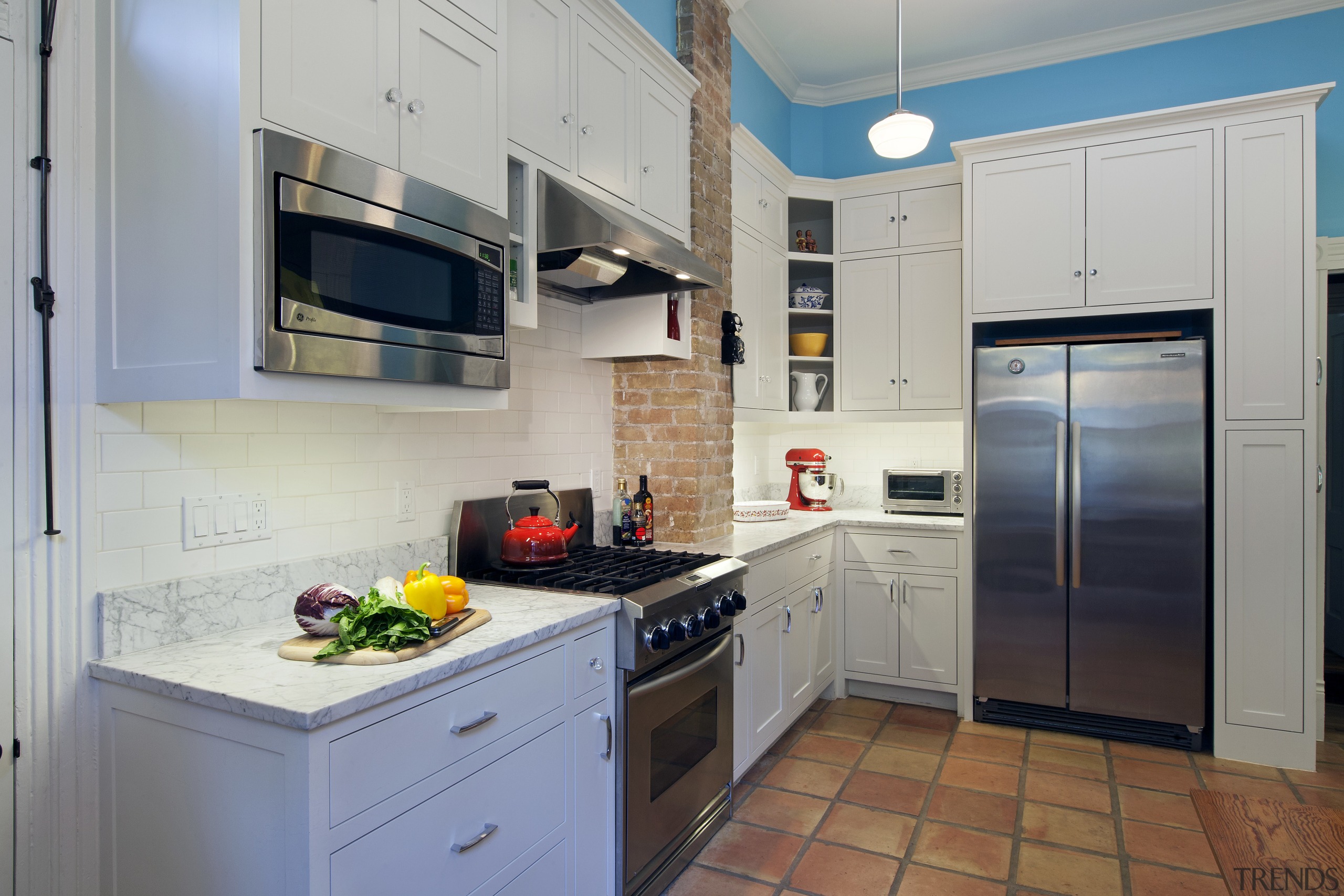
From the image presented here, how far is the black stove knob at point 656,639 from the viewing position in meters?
2.13

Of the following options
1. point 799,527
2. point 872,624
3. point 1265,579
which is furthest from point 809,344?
point 1265,579

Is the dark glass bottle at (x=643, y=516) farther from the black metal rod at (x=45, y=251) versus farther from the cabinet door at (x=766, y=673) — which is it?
the black metal rod at (x=45, y=251)

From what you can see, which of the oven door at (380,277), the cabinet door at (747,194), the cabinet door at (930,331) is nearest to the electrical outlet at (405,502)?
the oven door at (380,277)

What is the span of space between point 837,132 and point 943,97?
2.07ft

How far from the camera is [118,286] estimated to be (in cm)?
154

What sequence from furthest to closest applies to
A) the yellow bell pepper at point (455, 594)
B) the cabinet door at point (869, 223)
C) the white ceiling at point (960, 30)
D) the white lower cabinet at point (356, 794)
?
the cabinet door at point (869, 223) → the white ceiling at point (960, 30) → the yellow bell pepper at point (455, 594) → the white lower cabinet at point (356, 794)

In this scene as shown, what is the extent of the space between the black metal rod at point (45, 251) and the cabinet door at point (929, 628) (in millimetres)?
3455

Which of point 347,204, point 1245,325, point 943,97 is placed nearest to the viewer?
point 347,204

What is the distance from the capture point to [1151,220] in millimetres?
3432

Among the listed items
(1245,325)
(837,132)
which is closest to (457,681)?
(1245,325)

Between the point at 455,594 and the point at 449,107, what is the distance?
1.14 metres

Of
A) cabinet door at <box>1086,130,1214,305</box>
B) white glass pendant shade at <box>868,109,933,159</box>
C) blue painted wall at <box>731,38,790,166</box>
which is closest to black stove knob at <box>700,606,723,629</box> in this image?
white glass pendant shade at <box>868,109,933,159</box>

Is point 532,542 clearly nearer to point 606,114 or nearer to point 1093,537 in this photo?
point 606,114

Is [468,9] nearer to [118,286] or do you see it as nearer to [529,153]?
[529,153]
